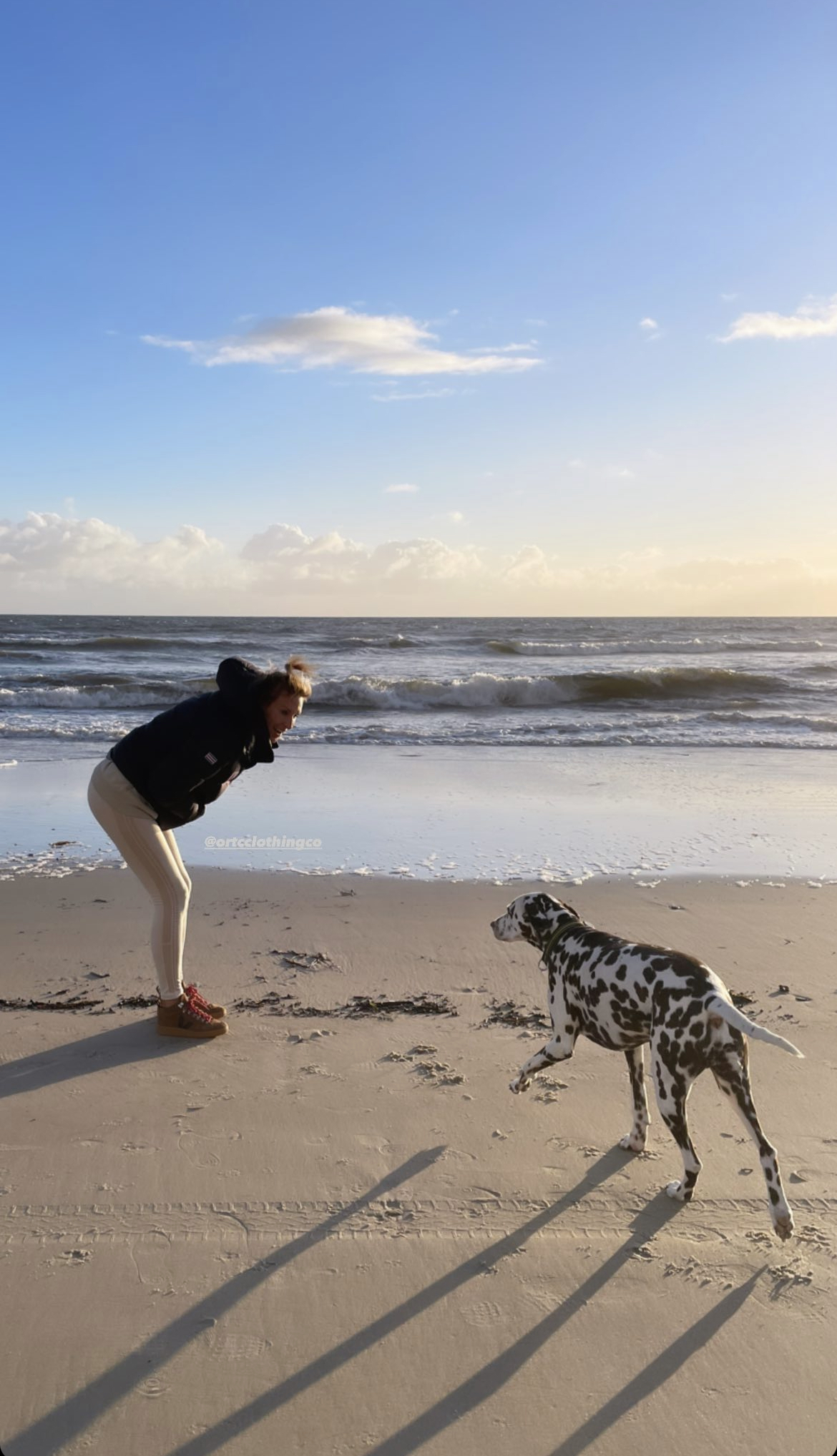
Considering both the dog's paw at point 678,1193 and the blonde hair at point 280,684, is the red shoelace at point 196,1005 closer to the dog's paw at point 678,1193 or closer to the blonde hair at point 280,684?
the blonde hair at point 280,684

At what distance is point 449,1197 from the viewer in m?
3.32

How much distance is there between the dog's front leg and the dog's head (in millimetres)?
454

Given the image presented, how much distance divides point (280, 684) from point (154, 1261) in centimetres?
231

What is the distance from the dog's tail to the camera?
297cm

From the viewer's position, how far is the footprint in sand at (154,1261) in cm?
288

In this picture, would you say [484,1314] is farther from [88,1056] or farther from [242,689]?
[242,689]

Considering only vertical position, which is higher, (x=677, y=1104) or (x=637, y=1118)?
(x=677, y=1104)

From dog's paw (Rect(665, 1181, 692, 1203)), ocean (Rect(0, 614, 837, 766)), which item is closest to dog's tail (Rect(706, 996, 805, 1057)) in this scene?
dog's paw (Rect(665, 1181, 692, 1203))

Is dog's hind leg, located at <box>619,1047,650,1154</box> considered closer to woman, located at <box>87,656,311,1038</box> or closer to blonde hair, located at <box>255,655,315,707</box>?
woman, located at <box>87,656,311,1038</box>

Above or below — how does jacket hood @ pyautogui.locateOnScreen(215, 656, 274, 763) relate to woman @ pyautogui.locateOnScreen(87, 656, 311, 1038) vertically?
above

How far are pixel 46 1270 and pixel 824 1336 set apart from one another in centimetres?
231

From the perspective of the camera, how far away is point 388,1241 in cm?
309

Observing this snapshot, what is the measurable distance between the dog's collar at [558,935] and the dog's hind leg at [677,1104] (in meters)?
0.73

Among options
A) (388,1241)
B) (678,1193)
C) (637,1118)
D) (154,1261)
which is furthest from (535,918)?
(154,1261)
